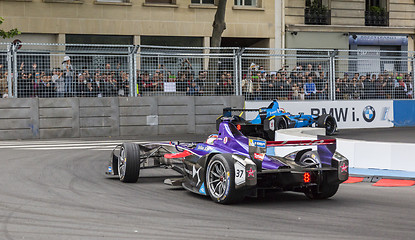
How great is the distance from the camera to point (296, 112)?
69.0ft

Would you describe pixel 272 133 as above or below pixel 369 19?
below

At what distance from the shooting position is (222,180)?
7934 millimetres

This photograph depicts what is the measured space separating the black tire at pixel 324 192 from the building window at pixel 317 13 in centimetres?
2528

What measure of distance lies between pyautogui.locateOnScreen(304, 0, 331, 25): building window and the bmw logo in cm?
1124

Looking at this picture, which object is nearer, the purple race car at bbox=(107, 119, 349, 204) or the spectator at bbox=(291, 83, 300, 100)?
the purple race car at bbox=(107, 119, 349, 204)

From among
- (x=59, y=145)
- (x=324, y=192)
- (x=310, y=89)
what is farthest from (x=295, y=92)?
(x=324, y=192)

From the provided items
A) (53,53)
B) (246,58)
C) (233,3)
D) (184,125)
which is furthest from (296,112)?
(233,3)

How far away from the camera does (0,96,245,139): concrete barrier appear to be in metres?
17.8

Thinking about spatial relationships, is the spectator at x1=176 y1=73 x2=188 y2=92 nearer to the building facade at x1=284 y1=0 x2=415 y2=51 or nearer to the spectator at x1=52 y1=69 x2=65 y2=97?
the spectator at x1=52 y1=69 x2=65 y2=97

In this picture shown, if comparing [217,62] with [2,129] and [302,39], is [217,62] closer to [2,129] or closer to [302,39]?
[2,129]

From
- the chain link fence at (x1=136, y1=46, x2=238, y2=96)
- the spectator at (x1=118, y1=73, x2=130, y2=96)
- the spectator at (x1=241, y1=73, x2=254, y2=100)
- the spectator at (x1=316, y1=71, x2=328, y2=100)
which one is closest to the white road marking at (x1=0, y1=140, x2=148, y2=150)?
the spectator at (x1=118, y1=73, x2=130, y2=96)

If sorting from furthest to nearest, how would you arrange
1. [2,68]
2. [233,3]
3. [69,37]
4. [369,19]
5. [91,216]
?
1. [369,19]
2. [233,3]
3. [69,37]
4. [2,68]
5. [91,216]

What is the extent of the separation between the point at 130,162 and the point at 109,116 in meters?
9.42

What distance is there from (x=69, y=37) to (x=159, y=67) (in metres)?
11.0
